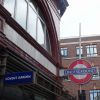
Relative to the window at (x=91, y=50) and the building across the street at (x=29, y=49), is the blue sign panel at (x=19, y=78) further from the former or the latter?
the window at (x=91, y=50)

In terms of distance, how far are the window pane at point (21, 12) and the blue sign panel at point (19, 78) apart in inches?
132

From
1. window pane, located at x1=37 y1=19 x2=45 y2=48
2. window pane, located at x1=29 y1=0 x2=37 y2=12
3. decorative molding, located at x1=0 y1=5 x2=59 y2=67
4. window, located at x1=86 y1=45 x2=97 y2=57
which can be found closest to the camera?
decorative molding, located at x1=0 y1=5 x2=59 y2=67

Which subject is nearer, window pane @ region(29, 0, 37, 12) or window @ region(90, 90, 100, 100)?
window pane @ region(29, 0, 37, 12)

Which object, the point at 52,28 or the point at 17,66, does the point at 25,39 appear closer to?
the point at 17,66

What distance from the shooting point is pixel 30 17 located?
1266cm

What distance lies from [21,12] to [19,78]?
13.8 ft

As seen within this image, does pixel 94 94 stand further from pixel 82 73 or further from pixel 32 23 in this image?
pixel 82 73

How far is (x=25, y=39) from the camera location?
11.1 m

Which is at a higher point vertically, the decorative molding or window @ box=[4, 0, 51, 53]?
window @ box=[4, 0, 51, 53]

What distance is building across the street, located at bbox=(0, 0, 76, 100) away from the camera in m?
8.48

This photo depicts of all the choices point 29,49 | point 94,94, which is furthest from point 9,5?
point 94,94

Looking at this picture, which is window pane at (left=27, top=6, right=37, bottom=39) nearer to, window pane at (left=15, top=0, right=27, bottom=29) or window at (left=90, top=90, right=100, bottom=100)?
window pane at (left=15, top=0, right=27, bottom=29)

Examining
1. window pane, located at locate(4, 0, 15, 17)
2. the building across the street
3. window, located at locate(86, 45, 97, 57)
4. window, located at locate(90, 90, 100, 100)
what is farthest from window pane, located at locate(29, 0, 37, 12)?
window, located at locate(86, 45, 97, 57)

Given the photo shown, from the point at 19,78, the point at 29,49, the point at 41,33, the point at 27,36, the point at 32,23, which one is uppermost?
the point at 32,23
